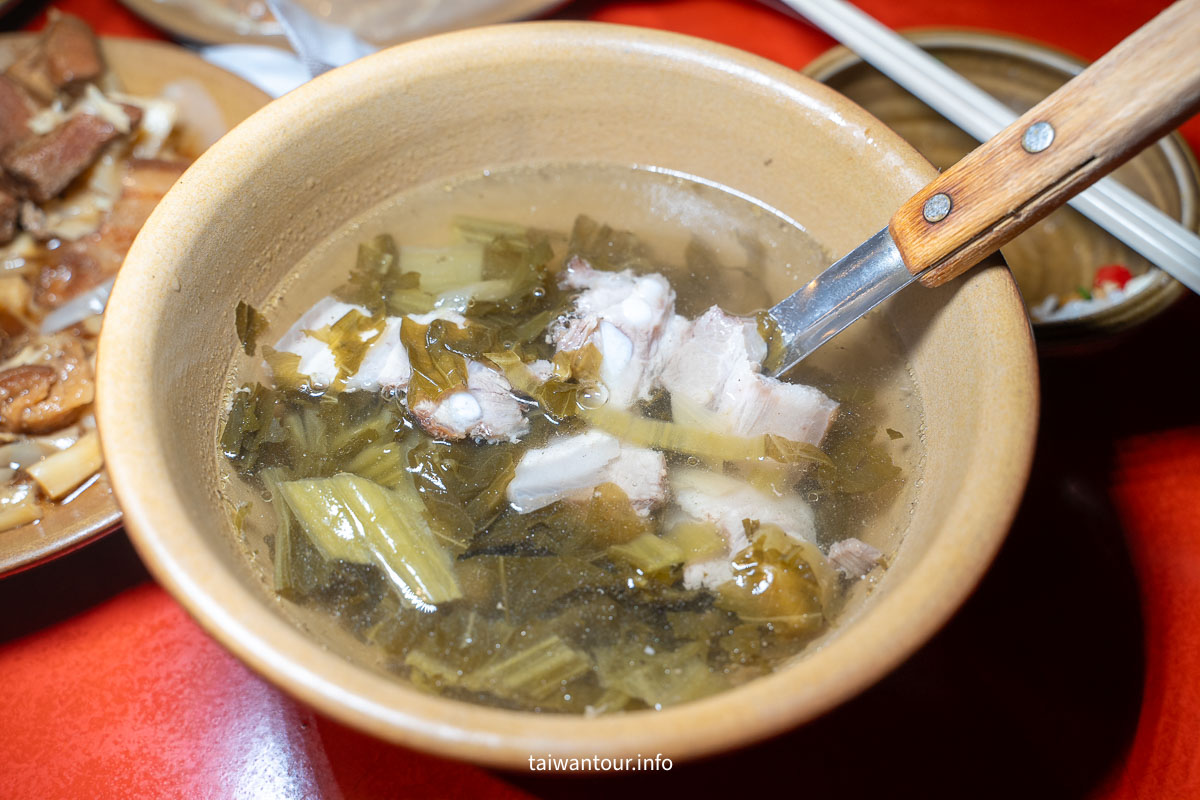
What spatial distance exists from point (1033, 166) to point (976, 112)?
2.49 feet

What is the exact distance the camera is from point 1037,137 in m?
0.90

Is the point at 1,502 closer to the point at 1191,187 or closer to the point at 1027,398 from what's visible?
the point at 1027,398

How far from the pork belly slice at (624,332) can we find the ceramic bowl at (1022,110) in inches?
28.9

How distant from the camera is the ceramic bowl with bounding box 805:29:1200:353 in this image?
1.61 m

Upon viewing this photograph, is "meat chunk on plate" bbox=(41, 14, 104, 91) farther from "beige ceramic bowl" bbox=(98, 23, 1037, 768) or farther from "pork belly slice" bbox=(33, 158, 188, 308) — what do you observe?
"beige ceramic bowl" bbox=(98, 23, 1037, 768)

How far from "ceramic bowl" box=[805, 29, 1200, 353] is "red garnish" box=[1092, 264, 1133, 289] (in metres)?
0.02

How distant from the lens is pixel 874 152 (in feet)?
4.01

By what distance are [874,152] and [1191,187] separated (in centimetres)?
79

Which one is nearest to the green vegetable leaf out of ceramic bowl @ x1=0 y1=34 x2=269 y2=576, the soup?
the soup

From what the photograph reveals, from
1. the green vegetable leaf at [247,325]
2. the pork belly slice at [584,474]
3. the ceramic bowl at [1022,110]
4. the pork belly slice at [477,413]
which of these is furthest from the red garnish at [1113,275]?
the green vegetable leaf at [247,325]

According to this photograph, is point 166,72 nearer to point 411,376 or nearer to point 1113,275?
point 411,376

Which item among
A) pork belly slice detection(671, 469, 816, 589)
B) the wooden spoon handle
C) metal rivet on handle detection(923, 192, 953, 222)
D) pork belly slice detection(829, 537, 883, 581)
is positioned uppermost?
the wooden spoon handle

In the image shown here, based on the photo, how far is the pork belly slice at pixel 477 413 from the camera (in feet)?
4.04

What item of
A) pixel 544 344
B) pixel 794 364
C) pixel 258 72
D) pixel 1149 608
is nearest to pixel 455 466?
pixel 544 344
